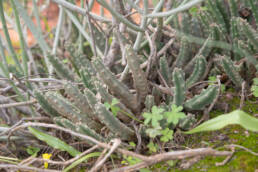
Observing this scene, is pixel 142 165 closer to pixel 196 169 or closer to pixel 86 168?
pixel 196 169

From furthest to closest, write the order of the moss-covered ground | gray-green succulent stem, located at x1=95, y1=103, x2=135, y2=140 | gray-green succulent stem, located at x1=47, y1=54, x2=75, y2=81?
gray-green succulent stem, located at x1=47, y1=54, x2=75, y2=81
gray-green succulent stem, located at x1=95, y1=103, x2=135, y2=140
the moss-covered ground

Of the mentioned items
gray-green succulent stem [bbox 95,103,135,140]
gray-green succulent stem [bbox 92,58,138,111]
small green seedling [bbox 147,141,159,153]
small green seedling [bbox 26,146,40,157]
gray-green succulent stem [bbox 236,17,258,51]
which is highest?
gray-green succulent stem [bbox 236,17,258,51]

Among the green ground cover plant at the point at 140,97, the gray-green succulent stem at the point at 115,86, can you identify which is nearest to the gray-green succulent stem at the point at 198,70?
the green ground cover plant at the point at 140,97

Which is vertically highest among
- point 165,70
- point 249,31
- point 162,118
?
point 249,31

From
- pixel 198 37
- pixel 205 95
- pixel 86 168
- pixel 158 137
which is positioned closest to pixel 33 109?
pixel 86 168

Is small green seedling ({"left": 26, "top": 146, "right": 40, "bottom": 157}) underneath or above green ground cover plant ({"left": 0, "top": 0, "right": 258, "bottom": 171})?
underneath

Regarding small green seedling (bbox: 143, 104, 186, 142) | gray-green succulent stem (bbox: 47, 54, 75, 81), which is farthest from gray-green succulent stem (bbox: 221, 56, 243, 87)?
gray-green succulent stem (bbox: 47, 54, 75, 81)

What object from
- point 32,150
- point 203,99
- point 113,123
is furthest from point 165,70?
point 32,150

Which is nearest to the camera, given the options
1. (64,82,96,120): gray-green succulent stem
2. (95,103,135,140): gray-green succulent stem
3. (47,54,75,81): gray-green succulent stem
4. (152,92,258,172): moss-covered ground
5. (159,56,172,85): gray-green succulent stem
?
(152,92,258,172): moss-covered ground

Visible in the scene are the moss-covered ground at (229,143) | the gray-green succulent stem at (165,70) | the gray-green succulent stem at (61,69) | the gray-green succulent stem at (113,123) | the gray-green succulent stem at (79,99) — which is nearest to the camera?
the moss-covered ground at (229,143)

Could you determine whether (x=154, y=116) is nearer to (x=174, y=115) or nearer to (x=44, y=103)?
(x=174, y=115)

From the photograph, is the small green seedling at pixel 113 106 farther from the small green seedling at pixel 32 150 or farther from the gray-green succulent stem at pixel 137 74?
the small green seedling at pixel 32 150

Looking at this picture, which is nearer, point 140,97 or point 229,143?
point 229,143

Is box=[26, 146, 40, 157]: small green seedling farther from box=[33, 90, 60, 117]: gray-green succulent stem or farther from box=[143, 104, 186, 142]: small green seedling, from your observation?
box=[143, 104, 186, 142]: small green seedling
